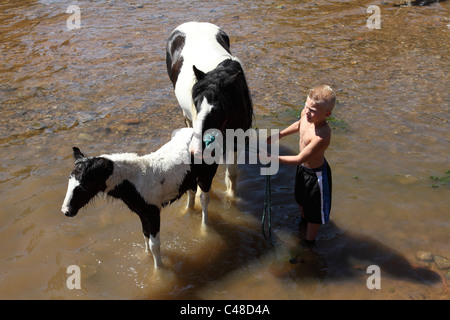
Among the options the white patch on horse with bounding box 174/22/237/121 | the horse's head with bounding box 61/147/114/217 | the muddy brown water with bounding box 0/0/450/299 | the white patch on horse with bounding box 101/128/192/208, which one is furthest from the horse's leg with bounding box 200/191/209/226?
the horse's head with bounding box 61/147/114/217

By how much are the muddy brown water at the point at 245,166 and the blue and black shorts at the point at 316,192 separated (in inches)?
19.5

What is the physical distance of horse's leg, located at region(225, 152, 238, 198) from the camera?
5.42 metres

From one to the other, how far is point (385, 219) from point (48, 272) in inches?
151

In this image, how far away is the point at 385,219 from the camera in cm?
497

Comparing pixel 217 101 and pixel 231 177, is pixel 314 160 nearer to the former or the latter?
pixel 217 101

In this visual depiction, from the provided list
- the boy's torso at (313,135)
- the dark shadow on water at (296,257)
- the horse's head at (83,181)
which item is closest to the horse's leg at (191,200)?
the dark shadow on water at (296,257)

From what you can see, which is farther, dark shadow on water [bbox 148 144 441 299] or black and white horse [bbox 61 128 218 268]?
dark shadow on water [bbox 148 144 441 299]

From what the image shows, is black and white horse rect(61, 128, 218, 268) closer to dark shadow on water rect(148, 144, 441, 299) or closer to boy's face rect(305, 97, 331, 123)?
dark shadow on water rect(148, 144, 441, 299)

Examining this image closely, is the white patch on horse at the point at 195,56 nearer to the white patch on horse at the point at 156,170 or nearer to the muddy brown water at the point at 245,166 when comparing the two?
the white patch on horse at the point at 156,170

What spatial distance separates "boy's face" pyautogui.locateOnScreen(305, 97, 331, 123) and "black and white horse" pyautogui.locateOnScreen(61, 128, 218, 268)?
123cm

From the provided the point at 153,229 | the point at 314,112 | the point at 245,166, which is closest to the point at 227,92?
the point at 314,112

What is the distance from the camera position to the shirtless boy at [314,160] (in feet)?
12.9
